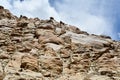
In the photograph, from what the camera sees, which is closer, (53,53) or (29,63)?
(29,63)

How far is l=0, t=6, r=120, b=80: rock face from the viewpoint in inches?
1088

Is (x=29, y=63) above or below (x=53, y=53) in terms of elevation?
below

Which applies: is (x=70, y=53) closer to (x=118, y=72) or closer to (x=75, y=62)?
(x=75, y=62)

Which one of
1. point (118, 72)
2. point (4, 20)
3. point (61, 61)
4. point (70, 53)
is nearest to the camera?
point (118, 72)

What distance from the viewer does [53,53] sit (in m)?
30.9

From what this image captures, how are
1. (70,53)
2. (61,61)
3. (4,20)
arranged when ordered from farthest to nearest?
(4,20) < (70,53) < (61,61)

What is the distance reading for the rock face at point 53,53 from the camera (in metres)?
27.6

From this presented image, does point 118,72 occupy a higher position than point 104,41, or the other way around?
point 104,41

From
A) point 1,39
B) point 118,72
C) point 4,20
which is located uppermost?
point 4,20

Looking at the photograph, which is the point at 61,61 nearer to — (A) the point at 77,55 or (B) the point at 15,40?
(A) the point at 77,55

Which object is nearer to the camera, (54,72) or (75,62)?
(54,72)

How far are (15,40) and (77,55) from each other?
5.92 metres

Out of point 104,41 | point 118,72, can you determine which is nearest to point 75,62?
point 118,72

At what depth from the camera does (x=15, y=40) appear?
3353 centimetres
